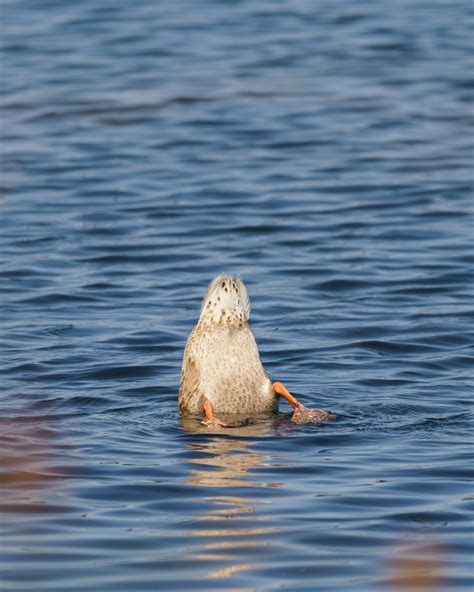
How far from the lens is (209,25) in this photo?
25.9m

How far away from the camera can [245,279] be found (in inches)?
497

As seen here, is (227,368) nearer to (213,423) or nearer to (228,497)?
(213,423)

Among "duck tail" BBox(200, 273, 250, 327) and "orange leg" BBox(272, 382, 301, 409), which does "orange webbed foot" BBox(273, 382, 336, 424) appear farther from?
"duck tail" BBox(200, 273, 250, 327)

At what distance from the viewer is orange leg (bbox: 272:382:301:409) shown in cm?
858

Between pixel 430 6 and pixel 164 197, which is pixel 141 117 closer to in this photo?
pixel 164 197

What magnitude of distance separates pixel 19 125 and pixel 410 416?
12272 millimetres

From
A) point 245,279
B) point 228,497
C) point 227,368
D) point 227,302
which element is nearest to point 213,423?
point 227,368

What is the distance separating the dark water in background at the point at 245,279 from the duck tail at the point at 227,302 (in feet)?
2.40

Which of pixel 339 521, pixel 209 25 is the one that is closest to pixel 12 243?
pixel 339 521

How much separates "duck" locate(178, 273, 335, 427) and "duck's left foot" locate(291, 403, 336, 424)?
31cm

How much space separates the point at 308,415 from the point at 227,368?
75cm

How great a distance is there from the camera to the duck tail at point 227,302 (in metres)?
8.87

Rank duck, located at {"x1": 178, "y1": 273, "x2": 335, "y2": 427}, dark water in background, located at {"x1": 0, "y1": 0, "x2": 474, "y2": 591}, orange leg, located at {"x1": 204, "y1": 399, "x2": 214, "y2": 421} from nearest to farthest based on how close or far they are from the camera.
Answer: dark water in background, located at {"x1": 0, "y1": 0, "x2": 474, "y2": 591} < orange leg, located at {"x1": 204, "y1": 399, "x2": 214, "y2": 421} < duck, located at {"x1": 178, "y1": 273, "x2": 335, "y2": 427}

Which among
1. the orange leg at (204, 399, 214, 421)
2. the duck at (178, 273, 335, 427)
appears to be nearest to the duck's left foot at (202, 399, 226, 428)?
the orange leg at (204, 399, 214, 421)
